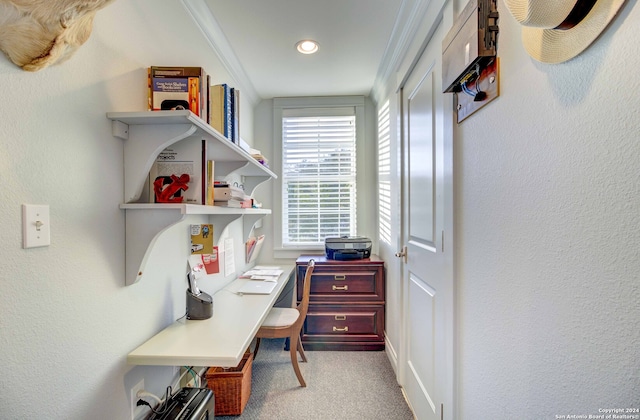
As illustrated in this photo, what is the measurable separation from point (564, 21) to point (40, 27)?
118 centimetres

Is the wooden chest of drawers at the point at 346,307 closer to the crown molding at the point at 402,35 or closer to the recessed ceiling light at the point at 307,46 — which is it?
the crown molding at the point at 402,35

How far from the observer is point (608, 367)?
0.52 meters

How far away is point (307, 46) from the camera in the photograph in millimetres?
2023

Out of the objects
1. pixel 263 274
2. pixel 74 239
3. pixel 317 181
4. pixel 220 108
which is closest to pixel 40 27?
pixel 74 239

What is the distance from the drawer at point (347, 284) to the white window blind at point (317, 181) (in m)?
0.57

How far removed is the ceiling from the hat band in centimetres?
131

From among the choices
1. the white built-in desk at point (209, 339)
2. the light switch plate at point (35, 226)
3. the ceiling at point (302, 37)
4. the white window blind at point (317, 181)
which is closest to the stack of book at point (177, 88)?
the light switch plate at point (35, 226)

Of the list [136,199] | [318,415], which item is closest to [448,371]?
[318,415]

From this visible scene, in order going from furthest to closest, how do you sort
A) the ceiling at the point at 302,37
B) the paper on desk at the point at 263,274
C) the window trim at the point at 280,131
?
the window trim at the point at 280,131
the paper on desk at the point at 263,274
the ceiling at the point at 302,37

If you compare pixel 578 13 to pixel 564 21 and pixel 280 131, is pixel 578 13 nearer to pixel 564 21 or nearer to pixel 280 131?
pixel 564 21

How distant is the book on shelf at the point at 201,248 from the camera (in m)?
1.61

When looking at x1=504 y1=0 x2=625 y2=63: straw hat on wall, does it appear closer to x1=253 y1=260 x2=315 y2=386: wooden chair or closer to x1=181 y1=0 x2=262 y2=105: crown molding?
x1=181 y1=0 x2=262 y2=105: crown molding

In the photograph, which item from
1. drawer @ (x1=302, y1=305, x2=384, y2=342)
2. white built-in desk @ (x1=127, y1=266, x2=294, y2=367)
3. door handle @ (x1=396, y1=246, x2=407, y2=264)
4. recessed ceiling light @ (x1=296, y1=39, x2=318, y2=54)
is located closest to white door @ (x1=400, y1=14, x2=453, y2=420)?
door handle @ (x1=396, y1=246, x2=407, y2=264)

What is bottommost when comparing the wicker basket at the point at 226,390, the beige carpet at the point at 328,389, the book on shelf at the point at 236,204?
the beige carpet at the point at 328,389
